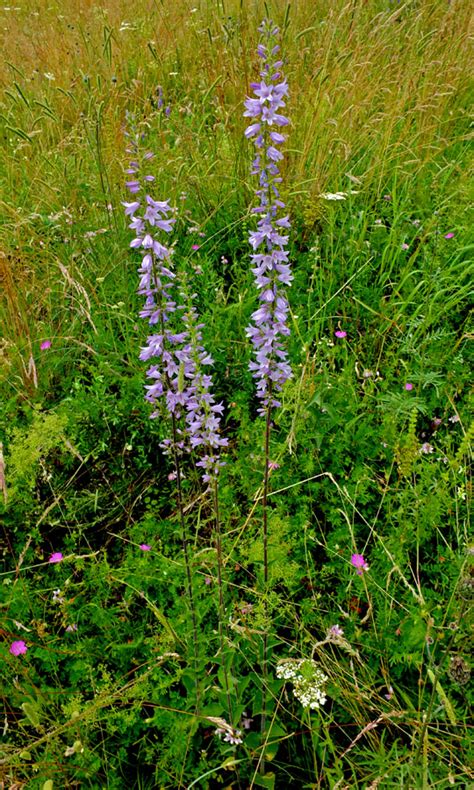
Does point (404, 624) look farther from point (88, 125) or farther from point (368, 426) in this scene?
point (88, 125)

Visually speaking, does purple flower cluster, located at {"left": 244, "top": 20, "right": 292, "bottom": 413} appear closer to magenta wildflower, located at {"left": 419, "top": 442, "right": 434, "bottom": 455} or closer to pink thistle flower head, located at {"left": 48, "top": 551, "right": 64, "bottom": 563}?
magenta wildflower, located at {"left": 419, "top": 442, "right": 434, "bottom": 455}

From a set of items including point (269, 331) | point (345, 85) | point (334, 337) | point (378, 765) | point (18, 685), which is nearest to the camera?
point (269, 331)

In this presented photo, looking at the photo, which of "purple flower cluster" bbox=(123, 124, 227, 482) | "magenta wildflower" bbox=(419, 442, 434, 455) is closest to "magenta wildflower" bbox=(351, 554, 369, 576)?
"magenta wildflower" bbox=(419, 442, 434, 455)

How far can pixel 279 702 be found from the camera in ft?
6.03

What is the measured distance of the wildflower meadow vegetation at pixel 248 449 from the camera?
5.55 feet

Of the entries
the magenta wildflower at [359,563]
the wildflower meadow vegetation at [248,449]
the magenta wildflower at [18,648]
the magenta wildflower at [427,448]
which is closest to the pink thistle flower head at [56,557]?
the wildflower meadow vegetation at [248,449]

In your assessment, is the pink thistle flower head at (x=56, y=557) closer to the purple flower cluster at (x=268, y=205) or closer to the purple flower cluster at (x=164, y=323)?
the purple flower cluster at (x=164, y=323)

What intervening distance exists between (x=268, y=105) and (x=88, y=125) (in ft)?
8.74

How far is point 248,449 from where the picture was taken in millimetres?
2670

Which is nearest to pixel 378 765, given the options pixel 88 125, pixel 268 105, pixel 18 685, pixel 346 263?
pixel 18 685

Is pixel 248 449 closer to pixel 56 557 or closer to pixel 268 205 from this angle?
pixel 56 557

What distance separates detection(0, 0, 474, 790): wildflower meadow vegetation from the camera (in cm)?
169

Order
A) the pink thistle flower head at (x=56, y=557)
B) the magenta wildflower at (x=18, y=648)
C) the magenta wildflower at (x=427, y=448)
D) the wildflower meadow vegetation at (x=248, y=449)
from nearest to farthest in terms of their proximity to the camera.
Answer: the wildflower meadow vegetation at (x=248, y=449) < the magenta wildflower at (x=18, y=648) < the pink thistle flower head at (x=56, y=557) < the magenta wildflower at (x=427, y=448)

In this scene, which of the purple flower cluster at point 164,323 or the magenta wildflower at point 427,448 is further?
the magenta wildflower at point 427,448
